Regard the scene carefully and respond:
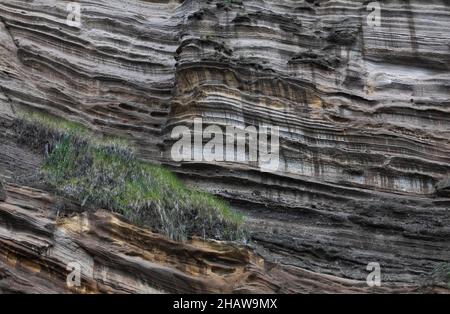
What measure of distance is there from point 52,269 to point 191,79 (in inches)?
254

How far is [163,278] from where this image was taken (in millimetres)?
14242

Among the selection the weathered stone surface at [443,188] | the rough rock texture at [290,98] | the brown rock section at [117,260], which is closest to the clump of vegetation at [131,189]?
the brown rock section at [117,260]

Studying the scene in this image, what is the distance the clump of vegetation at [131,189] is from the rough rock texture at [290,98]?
0.63 m

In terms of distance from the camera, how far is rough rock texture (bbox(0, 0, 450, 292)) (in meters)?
17.0

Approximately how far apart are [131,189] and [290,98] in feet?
15.6

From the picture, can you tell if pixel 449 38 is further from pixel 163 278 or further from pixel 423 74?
pixel 163 278

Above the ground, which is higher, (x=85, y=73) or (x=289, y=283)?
(x=85, y=73)

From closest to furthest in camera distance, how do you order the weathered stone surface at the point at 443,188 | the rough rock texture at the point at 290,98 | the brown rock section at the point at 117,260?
the brown rock section at the point at 117,260, the rough rock texture at the point at 290,98, the weathered stone surface at the point at 443,188

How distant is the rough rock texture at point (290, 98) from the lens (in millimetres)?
17000

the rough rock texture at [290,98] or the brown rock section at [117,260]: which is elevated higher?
the rough rock texture at [290,98]

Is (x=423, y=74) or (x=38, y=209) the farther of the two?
(x=423, y=74)

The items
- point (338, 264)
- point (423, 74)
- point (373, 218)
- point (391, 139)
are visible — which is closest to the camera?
point (338, 264)

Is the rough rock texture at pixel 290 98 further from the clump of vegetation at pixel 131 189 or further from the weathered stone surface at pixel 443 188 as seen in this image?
the clump of vegetation at pixel 131 189

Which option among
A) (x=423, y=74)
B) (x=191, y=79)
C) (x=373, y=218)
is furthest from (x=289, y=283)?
(x=423, y=74)
